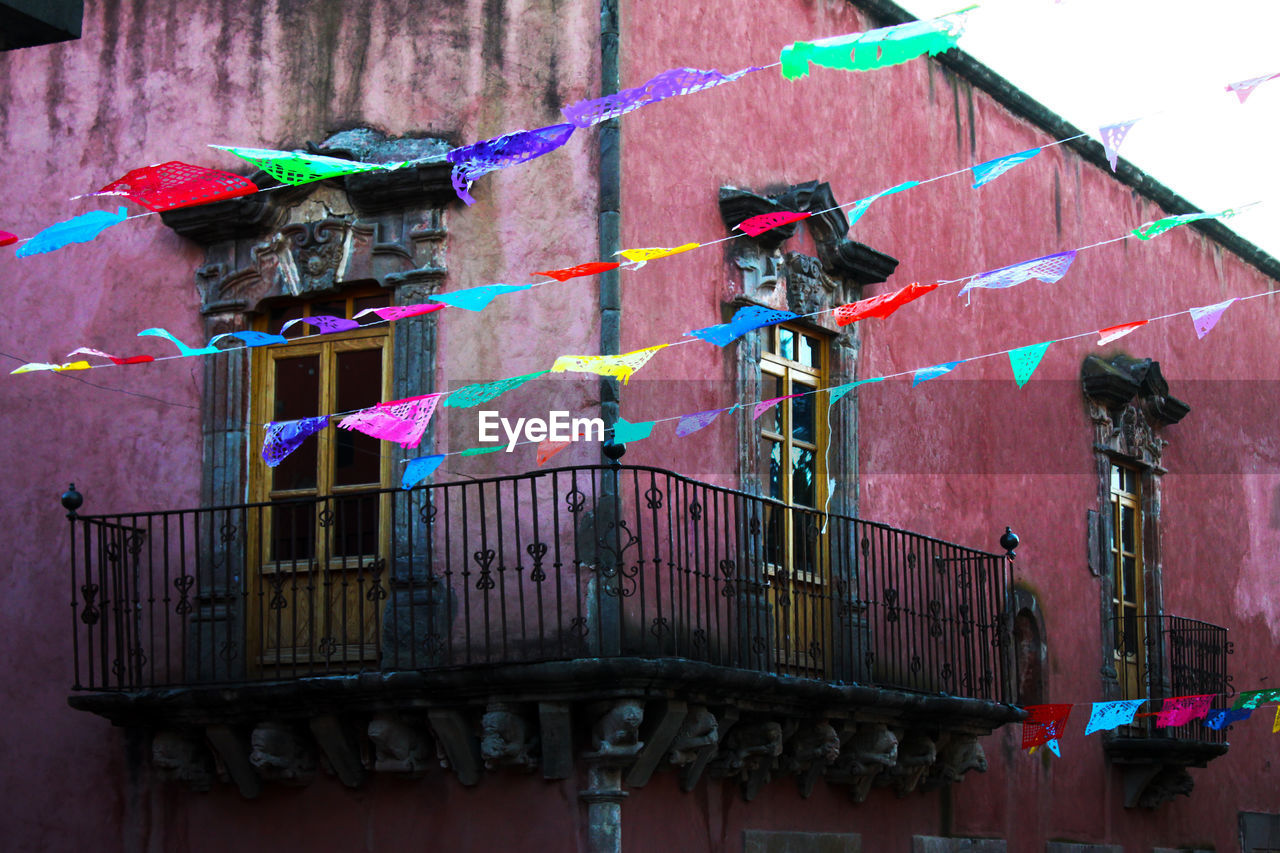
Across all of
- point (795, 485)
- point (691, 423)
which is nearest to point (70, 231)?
point (691, 423)

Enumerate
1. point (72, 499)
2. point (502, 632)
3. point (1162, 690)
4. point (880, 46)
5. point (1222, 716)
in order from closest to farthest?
point (880, 46) < point (502, 632) < point (72, 499) < point (1222, 716) < point (1162, 690)

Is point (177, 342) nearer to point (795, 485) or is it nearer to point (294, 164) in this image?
point (294, 164)

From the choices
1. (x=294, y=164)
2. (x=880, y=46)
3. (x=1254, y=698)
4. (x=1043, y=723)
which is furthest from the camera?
(x=1254, y=698)

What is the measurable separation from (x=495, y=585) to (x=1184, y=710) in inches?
226

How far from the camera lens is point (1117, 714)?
11.7 m

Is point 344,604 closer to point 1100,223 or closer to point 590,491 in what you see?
point 590,491

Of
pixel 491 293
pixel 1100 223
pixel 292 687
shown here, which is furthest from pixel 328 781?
pixel 1100 223

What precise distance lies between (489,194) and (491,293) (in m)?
1.21

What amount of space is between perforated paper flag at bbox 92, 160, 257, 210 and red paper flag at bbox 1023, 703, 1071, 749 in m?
6.34

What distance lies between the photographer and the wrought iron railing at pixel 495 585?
908 cm

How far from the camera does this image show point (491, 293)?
8719mm

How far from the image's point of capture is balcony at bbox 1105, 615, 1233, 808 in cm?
1359

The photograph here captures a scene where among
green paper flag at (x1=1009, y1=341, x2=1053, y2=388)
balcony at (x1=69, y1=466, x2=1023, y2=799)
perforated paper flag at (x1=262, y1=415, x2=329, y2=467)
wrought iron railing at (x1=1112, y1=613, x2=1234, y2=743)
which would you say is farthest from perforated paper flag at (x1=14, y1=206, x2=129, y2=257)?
wrought iron railing at (x1=1112, y1=613, x2=1234, y2=743)

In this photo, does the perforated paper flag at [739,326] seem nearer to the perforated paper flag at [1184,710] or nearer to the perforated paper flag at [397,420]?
the perforated paper flag at [397,420]
